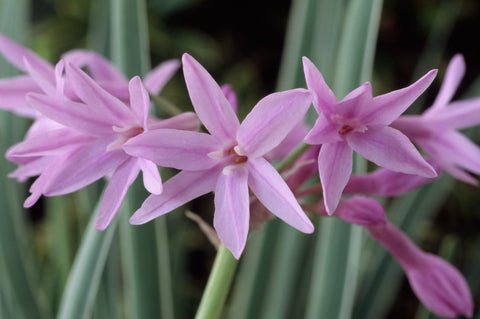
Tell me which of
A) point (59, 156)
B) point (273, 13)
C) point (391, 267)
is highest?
point (273, 13)

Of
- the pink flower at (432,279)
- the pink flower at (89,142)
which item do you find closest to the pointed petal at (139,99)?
the pink flower at (89,142)

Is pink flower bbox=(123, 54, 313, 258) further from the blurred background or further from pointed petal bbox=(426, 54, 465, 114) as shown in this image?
the blurred background

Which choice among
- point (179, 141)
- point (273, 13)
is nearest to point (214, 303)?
point (179, 141)

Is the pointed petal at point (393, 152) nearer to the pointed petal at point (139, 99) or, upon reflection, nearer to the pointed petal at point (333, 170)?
the pointed petal at point (333, 170)

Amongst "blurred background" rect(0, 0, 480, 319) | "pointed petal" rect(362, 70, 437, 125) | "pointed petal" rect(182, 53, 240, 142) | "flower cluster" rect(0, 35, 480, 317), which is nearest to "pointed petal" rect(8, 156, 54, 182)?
"flower cluster" rect(0, 35, 480, 317)

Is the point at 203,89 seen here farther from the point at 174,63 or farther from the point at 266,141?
the point at 174,63

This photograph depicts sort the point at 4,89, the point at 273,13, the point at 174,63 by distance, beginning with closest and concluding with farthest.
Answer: the point at 4,89, the point at 174,63, the point at 273,13
